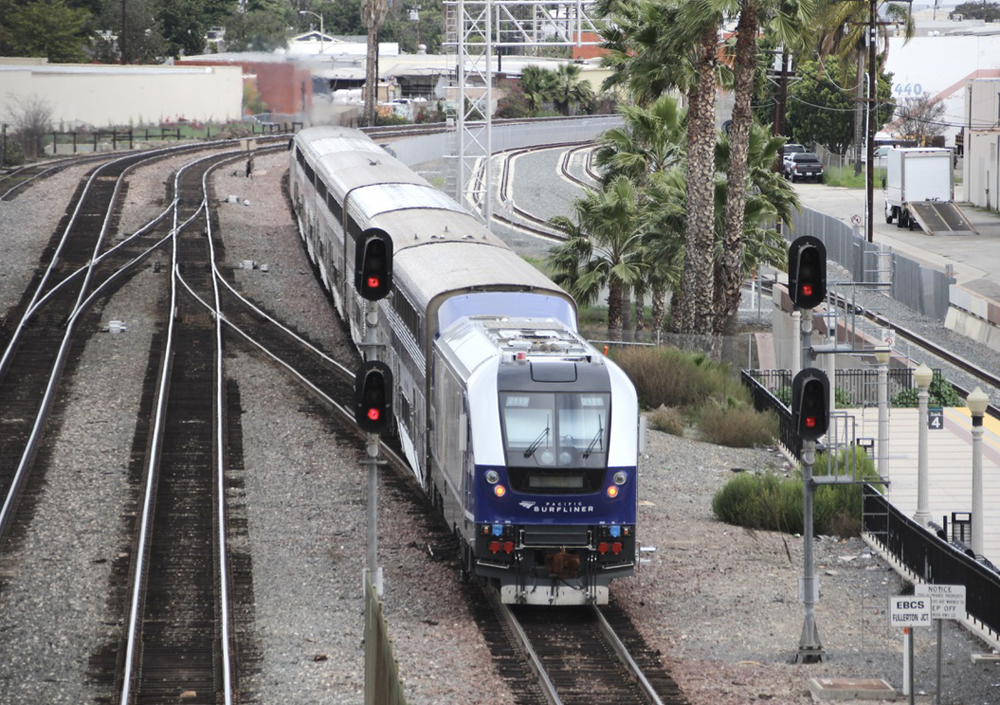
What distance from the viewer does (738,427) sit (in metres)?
27.4

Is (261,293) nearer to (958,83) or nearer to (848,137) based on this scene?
(848,137)

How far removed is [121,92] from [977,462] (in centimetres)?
6377

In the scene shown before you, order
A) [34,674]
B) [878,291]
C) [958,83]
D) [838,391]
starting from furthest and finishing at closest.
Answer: [958,83] < [878,291] < [838,391] < [34,674]

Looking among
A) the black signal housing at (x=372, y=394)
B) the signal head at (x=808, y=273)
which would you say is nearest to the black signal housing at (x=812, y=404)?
the signal head at (x=808, y=273)

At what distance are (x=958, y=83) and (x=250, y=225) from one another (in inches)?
2353

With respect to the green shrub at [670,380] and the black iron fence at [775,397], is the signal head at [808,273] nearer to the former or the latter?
the black iron fence at [775,397]

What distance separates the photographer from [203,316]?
34.4 metres

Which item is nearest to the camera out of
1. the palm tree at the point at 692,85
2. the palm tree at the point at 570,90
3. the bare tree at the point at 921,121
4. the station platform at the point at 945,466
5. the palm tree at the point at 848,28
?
the station platform at the point at 945,466

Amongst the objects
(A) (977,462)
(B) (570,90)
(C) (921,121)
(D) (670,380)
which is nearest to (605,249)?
(D) (670,380)

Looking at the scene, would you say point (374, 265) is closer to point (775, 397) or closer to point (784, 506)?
point (784, 506)

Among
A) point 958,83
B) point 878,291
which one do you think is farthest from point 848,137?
point 878,291

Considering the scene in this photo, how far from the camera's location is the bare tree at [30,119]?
63.0m

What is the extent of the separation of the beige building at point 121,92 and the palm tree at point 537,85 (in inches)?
986

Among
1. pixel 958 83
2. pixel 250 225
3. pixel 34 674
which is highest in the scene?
pixel 958 83
